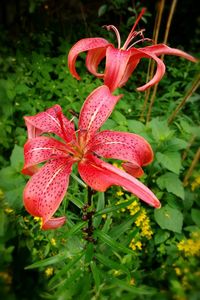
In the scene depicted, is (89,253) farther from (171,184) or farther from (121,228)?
(171,184)

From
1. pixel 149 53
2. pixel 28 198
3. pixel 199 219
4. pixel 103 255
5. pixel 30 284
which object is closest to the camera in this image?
pixel 30 284

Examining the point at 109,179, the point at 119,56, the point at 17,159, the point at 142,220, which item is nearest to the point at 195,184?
the point at 142,220

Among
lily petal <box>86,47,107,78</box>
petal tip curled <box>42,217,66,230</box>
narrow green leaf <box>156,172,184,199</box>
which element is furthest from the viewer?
narrow green leaf <box>156,172,184,199</box>

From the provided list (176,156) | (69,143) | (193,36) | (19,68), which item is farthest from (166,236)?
(193,36)

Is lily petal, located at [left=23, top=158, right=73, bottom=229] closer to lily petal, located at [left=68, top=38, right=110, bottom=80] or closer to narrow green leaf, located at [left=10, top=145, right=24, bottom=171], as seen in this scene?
lily petal, located at [left=68, top=38, right=110, bottom=80]

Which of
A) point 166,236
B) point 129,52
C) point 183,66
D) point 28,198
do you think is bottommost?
point 166,236

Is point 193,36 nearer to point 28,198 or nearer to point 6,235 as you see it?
point 28,198

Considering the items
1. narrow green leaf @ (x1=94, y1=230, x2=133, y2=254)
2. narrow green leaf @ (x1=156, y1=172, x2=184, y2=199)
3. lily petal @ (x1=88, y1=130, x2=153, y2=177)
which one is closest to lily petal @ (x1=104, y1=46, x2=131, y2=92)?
lily petal @ (x1=88, y1=130, x2=153, y2=177)

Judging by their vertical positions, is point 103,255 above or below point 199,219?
above
